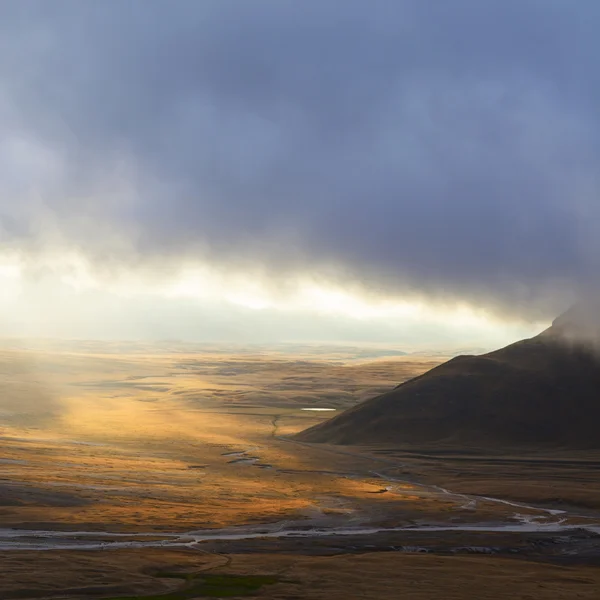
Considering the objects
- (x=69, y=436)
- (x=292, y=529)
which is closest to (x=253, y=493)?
(x=292, y=529)

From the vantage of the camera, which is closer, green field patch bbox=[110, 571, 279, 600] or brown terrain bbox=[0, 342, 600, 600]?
green field patch bbox=[110, 571, 279, 600]

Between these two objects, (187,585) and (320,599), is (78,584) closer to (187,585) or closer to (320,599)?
(187,585)

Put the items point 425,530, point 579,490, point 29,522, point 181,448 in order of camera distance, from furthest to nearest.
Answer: point 181,448 < point 579,490 < point 425,530 < point 29,522

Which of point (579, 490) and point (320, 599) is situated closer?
point (320, 599)

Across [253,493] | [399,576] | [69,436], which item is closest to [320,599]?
[399,576]

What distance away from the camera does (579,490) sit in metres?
133

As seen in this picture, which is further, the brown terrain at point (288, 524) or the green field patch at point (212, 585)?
the brown terrain at point (288, 524)

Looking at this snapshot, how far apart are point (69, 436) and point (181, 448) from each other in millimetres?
30205

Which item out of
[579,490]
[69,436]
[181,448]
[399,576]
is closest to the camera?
[399,576]

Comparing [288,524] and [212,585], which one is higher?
[212,585]

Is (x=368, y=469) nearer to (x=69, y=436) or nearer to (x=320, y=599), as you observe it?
(x=69, y=436)

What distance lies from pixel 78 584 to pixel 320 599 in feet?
63.6

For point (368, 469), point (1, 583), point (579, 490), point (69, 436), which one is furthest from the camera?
point (69, 436)

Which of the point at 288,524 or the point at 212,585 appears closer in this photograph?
the point at 212,585
